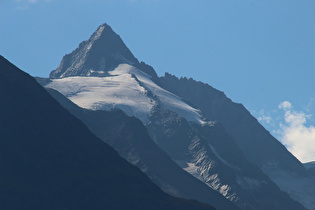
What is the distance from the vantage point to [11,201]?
647ft

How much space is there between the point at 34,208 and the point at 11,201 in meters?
6.19

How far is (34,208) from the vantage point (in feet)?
655
